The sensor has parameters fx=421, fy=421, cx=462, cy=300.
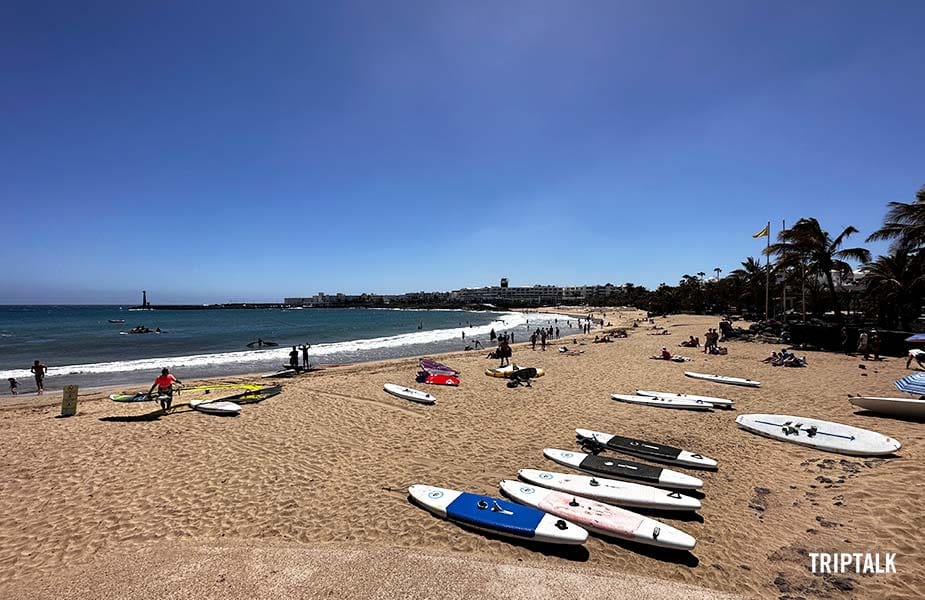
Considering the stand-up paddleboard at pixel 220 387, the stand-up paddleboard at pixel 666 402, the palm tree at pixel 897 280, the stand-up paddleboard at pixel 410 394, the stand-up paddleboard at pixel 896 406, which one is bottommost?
the stand-up paddleboard at pixel 220 387

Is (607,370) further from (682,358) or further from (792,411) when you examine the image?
(792,411)

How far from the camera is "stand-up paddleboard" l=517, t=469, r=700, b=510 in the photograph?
5.54 metres

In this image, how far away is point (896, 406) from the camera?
9125mm

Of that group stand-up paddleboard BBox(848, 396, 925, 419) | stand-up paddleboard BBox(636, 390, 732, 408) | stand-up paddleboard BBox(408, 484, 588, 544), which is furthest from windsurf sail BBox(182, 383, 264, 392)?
stand-up paddleboard BBox(848, 396, 925, 419)

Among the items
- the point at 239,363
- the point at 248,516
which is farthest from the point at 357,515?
the point at 239,363

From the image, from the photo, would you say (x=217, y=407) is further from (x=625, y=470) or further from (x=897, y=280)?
(x=897, y=280)

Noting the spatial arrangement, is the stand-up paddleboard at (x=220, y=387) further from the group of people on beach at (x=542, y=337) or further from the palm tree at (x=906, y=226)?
the palm tree at (x=906, y=226)

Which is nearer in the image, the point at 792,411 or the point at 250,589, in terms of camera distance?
the point at 250,589

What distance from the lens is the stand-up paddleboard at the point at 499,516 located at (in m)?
4.79

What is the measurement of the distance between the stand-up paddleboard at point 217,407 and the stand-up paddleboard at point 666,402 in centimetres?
1070

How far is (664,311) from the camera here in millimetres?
74938

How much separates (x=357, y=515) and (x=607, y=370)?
14.1 m

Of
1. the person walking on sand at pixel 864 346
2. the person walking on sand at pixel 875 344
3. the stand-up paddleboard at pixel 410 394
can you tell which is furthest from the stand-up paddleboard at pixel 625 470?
the person walking on sand at pixel 875 344

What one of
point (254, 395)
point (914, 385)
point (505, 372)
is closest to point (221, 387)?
point (254, 395)
